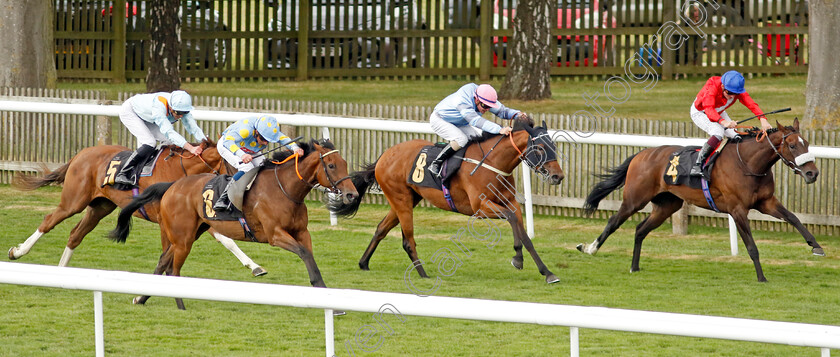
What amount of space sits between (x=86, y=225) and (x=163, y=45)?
9336 mm

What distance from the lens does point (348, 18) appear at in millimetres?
19812

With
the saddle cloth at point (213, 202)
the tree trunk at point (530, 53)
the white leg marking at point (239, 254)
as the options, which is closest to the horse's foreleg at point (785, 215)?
the white leg marking at point (239, 254)

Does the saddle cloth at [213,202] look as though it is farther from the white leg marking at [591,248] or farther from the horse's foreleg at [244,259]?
the white leg marking at [591,248]

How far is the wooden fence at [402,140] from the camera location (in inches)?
412

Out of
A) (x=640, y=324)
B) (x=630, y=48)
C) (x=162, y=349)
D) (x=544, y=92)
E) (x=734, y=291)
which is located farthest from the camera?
(x=630, y=48)

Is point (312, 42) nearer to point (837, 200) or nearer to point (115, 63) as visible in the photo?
point (115, 63)

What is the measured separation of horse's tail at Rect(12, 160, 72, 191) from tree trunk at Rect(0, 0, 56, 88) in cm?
554

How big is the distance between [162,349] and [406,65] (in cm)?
1405

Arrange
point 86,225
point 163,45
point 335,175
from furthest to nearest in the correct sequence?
point 163,45 → point 86,225 → point 335,175

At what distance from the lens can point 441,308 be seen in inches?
163

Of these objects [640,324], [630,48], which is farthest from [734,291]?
[630,48]

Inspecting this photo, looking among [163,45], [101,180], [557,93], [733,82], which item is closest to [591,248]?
[733,82]

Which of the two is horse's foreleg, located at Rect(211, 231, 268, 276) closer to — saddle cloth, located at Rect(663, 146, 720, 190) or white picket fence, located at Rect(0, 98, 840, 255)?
white picket fence, located at Rect(0, 98, 840, 255)

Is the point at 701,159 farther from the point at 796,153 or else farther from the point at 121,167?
the point at 121,167
